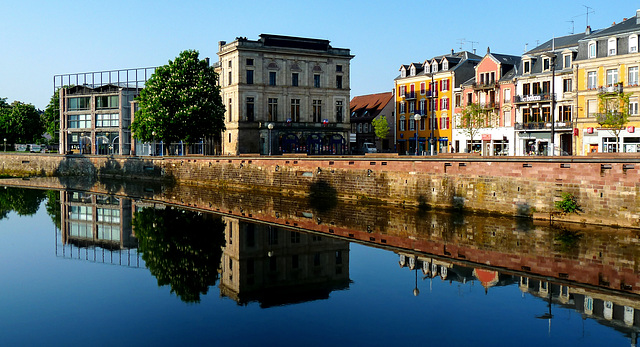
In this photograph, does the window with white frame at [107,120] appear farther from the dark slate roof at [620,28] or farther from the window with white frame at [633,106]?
the window with white frame at [633,106]

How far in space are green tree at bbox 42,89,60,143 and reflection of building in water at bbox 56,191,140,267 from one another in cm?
6174

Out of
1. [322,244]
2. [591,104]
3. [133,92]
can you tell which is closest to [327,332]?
[322,244]

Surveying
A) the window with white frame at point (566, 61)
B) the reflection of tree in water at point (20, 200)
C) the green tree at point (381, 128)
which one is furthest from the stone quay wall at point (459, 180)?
the green tree at point (381, 128)

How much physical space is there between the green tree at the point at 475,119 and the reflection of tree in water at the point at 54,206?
46.3m

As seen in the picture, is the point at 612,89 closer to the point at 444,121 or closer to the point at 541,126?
the point at 541,126

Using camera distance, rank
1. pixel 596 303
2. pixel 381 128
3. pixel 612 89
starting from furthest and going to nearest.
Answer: pixel 381 128 → pixel 612 89 → pixel 596 303

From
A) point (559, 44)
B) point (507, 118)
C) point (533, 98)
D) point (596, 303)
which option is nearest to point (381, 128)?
point (507, 118)

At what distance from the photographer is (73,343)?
50.8 feet

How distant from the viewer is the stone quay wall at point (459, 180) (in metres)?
31.5

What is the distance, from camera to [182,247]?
2961 cm

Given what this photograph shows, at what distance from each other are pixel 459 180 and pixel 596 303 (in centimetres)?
2056

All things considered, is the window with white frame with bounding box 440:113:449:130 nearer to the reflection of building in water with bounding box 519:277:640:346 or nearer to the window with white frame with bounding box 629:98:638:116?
the window with white frame with bounding box 629:98:638:116

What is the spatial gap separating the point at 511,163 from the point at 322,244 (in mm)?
13881

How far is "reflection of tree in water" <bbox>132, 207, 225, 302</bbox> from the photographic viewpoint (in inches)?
896
